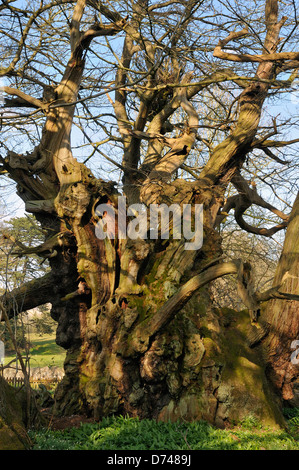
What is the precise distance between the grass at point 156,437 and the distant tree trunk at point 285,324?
114 centimetres

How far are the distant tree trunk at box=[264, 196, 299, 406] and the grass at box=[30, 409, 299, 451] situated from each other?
1.14 metres

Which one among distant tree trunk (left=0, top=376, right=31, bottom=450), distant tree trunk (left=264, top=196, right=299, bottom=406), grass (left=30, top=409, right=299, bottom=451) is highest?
distant tree trunk (left=264, top=196, right=299, bottom=406)

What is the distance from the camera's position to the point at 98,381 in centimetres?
641

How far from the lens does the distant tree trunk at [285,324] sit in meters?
6.57

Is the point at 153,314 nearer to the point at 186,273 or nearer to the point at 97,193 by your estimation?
the point at 186,273

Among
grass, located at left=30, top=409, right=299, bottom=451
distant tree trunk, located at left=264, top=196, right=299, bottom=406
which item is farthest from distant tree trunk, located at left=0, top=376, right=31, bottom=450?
distant tree trunk, located at left=264, top=196, right=299, bottom=406

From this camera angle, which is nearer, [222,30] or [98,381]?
[98,381]

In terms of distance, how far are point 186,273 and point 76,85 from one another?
4323mm

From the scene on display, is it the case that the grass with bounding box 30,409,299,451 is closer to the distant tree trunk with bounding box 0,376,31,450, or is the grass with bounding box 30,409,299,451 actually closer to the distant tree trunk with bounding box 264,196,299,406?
the distant tree trunk with bounding box 0,376,31,450

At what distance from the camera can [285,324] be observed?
662cm

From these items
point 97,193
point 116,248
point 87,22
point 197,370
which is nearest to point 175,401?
point 197,370

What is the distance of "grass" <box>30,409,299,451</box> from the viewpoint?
487cm

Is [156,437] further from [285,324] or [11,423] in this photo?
[285,324]

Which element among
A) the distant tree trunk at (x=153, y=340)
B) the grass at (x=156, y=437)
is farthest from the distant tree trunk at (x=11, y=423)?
the distant tree trunk at (x=153, y=340)
